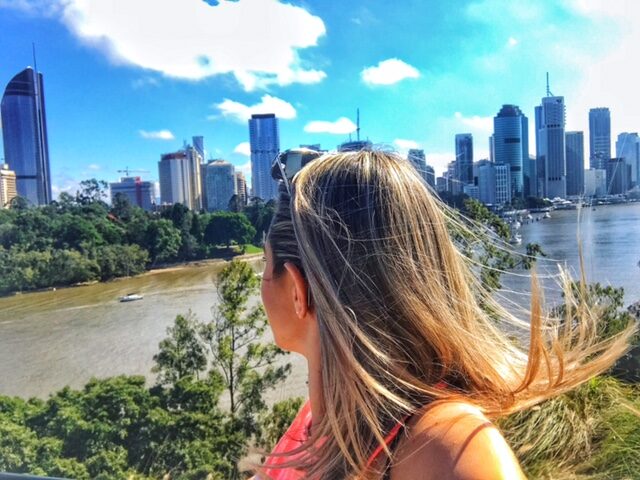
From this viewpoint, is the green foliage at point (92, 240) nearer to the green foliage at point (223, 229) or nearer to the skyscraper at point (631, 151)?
the green foliage at point (223, 229)

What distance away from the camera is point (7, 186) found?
789 cm

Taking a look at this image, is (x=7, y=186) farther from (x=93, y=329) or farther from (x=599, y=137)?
(x=599, y=137)

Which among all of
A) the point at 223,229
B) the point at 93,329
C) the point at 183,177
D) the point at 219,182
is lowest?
the point at 93,329

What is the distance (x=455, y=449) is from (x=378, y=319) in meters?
0.12

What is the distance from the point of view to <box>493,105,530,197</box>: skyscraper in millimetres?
2420

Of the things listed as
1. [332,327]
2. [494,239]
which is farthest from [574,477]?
[332,327]

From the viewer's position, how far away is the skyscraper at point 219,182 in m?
8.18

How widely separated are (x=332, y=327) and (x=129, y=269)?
41.8 ft

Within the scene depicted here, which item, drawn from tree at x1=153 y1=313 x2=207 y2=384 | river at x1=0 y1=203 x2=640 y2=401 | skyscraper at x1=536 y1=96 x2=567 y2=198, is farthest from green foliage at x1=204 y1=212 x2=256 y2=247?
skyscraper at x1=536 y1=96 x2=567 y2=198

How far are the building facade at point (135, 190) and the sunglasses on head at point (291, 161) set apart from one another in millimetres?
15678

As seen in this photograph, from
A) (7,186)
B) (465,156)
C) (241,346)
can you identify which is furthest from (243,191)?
(7,186)

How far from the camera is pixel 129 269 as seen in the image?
12297 mm

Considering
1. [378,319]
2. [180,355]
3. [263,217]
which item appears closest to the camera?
[378,319]

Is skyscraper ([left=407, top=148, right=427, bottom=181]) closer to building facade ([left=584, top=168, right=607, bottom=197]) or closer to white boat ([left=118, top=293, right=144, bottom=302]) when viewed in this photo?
building facade ([left=584, top=168, right=607, bottom=197])
